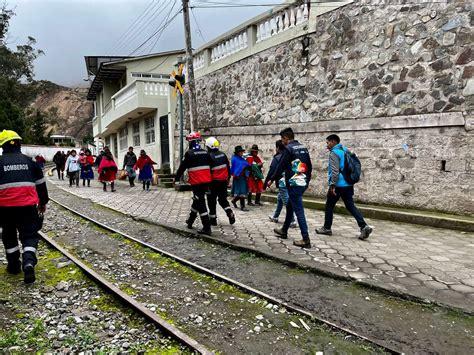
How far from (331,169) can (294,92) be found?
514 centimetres

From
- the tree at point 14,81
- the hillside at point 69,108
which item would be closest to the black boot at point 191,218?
the tree at point 14,81

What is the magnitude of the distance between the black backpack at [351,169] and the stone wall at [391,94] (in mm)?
2388

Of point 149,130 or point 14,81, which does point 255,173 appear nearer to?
point 149,130

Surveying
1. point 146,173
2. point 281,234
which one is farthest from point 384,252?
point 146,173

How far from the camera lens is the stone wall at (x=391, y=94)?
23.6 ft

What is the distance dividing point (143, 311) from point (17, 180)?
2599mm

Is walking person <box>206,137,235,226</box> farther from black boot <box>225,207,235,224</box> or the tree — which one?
the tree

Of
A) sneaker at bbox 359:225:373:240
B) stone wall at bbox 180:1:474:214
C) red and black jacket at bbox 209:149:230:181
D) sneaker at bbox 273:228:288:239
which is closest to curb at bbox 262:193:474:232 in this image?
stone wall at bbox 180:1:474:214

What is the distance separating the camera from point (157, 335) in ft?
11.4

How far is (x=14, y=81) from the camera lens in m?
45.3

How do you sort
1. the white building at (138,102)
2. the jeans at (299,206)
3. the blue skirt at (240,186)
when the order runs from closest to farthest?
1. the jeans at (299,206)
2. the blue skirt at (240,186)
3. the white building at (138,102)

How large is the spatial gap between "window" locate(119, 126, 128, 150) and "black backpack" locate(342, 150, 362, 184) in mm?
22209

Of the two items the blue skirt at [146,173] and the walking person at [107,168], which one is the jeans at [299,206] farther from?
the walking person at [107,168]

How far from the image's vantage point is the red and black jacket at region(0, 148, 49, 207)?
4.79 meters
